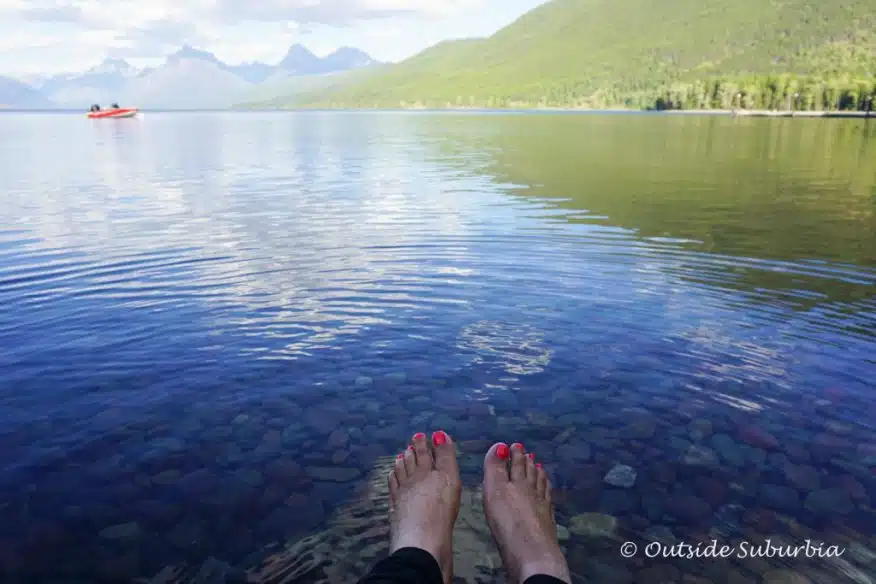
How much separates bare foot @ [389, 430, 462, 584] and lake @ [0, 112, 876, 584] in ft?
0.84

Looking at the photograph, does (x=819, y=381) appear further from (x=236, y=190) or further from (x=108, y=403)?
(x=236, y=190)

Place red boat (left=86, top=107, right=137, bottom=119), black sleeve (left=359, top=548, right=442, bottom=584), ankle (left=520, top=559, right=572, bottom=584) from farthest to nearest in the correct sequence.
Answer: red boat (left=86, top=107, right=137, bottom=119) → ankle (left=520, top=559, right=572, bottom=584) → black sleeve (left=359, top=548, right=442, bottom=584)

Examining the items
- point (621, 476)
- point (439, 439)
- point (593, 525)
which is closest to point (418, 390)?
point (439, 439)

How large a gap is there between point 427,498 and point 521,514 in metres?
0.82

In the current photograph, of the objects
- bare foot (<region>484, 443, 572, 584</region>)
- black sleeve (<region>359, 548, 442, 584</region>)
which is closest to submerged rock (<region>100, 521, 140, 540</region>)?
black sleeve (<region>359, 548, 442, 584</region>)

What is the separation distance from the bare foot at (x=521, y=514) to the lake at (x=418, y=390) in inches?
9.8

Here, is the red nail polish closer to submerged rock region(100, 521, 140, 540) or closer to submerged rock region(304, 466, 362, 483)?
submerged rock region(304, 466, 362, 483)

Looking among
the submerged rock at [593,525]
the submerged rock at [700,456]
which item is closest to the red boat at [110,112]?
the submerged rock at [700,456]

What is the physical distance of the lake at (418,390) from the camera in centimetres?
523

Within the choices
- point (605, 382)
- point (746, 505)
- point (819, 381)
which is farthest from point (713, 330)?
point (746, 505)

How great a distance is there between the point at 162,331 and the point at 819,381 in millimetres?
9573

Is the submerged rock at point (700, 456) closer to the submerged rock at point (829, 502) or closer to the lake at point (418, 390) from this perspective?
the lake at point (418, 390)

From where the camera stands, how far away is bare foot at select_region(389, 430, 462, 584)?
4.72m

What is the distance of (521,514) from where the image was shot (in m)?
5.19
